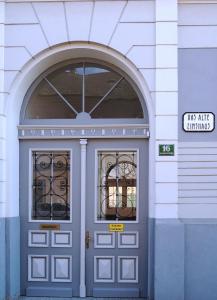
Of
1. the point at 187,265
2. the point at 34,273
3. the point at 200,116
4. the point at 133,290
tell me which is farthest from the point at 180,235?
the point at 34,273

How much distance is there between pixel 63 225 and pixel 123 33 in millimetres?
3005

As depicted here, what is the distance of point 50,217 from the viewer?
7.11 metres

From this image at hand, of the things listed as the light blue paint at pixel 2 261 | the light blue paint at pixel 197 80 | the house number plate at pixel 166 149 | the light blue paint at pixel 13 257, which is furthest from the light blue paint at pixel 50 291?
the light blue paint at pixel 197 80

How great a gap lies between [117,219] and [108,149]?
3.53ft

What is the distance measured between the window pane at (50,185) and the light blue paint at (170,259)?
154 cm

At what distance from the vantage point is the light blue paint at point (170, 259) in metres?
6.45

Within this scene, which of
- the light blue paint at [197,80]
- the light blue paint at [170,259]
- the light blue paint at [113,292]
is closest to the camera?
the light blue paint at [170,259]

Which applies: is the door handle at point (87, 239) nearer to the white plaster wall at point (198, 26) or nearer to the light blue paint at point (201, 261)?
the light blue paint at point (201, 261)

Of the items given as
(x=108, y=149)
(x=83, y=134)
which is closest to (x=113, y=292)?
(x=108, y=149)

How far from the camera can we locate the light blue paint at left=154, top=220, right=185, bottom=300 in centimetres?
645

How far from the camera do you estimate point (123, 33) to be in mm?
6676

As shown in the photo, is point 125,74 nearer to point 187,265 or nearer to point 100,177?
point 100,177

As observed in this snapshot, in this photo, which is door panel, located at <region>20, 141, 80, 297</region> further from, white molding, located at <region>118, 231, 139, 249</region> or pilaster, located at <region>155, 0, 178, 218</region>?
pilaster, located at <region>155, 0, 178, 218</region>

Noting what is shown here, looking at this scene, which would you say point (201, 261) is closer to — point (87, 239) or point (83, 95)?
point (87, 239)
